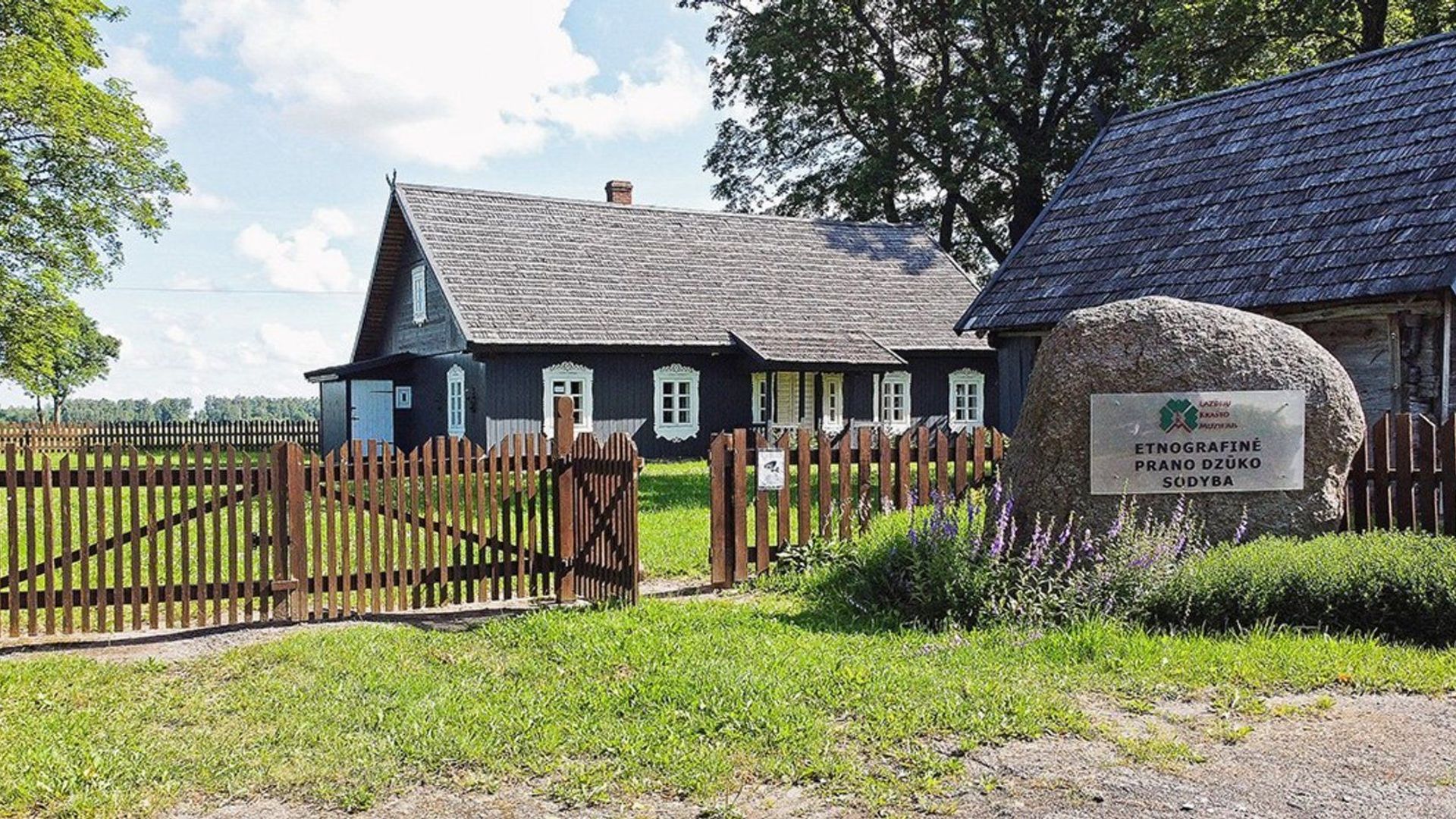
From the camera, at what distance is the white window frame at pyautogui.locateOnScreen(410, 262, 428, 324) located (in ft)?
93.4

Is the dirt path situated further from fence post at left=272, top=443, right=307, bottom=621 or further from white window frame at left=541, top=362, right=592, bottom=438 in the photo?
white window frame at left=541, top=362, right=592, bottom=438

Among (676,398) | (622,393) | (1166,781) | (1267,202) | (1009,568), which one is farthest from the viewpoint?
(676,398)

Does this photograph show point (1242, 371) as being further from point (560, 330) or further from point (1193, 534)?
point (560, 330)

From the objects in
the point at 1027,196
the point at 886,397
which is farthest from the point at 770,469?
the point at 1027,196

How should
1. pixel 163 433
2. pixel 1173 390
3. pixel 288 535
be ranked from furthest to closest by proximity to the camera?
pixel 163 433 → pixel 1173 390 → pixel 288 535

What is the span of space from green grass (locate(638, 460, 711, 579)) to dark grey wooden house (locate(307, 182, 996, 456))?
4504 millimetres

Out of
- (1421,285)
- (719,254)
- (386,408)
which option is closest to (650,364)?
(719,254)

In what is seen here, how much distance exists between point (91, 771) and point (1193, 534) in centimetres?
733

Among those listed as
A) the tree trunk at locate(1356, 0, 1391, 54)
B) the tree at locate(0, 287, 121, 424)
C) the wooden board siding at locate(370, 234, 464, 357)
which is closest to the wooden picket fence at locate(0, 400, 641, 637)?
the wooden board siding at locate(370, 234, 464, 357)

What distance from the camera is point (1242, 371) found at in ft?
28.6

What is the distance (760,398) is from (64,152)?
21.6 meters

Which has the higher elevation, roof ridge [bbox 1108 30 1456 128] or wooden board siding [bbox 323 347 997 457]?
roof ridge [bbox 1108 30 1456 128]

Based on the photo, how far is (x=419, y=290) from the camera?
94.6ft

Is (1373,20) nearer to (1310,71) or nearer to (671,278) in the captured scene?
(1310,71)
